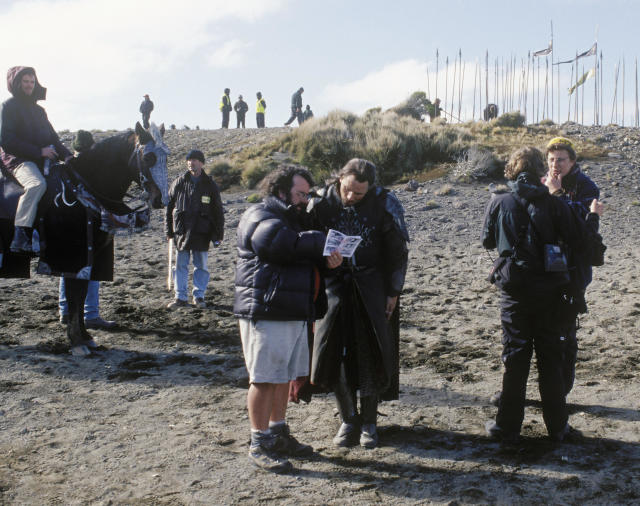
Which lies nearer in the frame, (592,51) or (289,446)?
(289,446)

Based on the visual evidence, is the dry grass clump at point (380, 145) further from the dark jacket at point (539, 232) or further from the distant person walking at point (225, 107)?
the dark jacket at point (539, 232)

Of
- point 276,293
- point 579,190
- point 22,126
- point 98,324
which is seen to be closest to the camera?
point 276,293

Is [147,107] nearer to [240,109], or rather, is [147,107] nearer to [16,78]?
[240,109]

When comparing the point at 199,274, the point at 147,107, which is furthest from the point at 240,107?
the point at 199,274

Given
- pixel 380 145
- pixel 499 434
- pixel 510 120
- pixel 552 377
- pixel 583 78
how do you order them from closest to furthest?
pixel 552 377 → pixel 499 434 → pixel 380 145 → pixel 510 120 → pixel 583 78

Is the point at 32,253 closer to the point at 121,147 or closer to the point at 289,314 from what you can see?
the point at 121,147

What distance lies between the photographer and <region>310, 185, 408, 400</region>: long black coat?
414 cm

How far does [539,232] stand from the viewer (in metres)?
3.90

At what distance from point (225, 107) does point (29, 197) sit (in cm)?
2867

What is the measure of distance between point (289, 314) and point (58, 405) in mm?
2427

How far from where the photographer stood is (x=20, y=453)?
4.12 meters

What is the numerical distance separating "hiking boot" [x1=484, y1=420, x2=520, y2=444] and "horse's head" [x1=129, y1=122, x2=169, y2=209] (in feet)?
12.4

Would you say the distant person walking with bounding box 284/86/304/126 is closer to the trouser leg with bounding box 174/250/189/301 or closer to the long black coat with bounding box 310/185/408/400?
the trouser leg with bounding box 174/250/189/301

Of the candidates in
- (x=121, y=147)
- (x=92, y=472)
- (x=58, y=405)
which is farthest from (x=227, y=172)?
(x=92, y=472)
